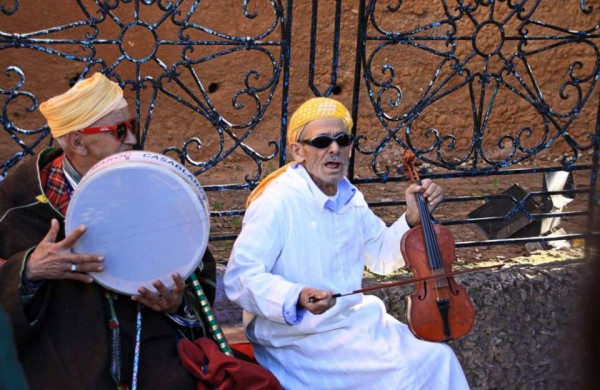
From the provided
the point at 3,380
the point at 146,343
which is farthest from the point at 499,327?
the point at 3,380

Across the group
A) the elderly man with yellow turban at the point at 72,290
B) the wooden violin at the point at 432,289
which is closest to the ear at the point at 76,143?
the elderly man with yellow turban at the point at 72,290

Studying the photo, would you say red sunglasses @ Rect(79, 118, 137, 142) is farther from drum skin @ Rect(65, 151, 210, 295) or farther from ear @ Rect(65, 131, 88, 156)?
drum skin @ Rect(65, 151, 210, 295)

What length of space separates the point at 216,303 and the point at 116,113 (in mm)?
1401

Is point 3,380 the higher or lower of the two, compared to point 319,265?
higher

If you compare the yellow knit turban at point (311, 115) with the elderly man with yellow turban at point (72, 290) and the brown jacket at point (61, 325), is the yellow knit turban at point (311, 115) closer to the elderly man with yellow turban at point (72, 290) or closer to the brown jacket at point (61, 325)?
the elderly man with yellow turban at point (72, 290)

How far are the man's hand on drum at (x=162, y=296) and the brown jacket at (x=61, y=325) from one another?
0.36 feet

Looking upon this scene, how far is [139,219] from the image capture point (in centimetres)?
327

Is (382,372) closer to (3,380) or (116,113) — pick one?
(116,113)

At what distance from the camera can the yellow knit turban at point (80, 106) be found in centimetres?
340

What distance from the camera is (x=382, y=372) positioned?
363 cm

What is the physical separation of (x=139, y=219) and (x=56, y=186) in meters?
0.39

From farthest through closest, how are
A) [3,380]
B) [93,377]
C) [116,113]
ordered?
1. [116,113]
2. [93,377]
3. [3,380]

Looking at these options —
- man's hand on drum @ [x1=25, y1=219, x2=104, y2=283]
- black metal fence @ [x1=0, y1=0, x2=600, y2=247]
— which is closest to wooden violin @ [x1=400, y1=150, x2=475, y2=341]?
man's hand on drum @ [x1=25, y1=219, x2=104, y2=283]

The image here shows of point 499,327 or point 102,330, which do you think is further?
point 499,327
